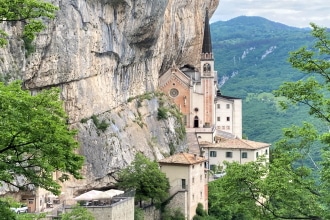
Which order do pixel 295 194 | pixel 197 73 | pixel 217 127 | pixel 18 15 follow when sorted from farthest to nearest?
pixel 217 127
pixel 197 73
pixel 295 194
pixel 18 15

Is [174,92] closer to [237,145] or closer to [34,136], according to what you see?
[237,145]

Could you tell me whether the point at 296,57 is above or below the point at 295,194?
above

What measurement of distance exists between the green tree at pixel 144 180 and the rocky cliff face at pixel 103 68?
139cm

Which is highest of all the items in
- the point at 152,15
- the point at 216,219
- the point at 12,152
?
the point at 152,15

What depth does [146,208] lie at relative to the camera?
58906mm

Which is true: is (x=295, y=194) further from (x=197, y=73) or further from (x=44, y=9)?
(x=197, y=73)

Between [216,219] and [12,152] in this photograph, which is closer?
[12,152]

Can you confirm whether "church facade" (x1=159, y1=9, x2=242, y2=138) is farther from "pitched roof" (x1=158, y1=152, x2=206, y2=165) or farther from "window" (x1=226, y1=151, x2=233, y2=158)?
"pitched roof" (x1=158, y1=152, x2=206, y2=165)

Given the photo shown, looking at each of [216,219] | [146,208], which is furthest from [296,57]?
[216,219]

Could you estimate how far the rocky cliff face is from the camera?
5144cm

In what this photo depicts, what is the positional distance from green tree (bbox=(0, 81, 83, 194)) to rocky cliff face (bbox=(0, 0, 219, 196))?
26194 millimetres

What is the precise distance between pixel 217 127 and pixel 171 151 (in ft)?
96.9

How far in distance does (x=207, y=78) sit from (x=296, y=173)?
7031cm

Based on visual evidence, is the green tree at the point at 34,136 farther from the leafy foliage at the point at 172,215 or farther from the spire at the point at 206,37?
the spire at the point at 206,37
